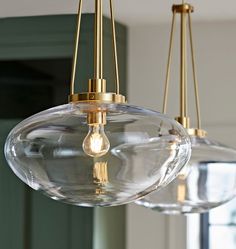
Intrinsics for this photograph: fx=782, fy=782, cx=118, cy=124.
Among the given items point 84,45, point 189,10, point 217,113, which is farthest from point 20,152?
point 217,113

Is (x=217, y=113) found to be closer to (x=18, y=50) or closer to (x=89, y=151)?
(x=18, y=50)

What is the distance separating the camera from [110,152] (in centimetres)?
124

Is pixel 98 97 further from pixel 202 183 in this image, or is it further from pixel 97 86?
pixel 202 183

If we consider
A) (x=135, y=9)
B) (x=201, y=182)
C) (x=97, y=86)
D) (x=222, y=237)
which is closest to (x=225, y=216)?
(x=222, y=237)

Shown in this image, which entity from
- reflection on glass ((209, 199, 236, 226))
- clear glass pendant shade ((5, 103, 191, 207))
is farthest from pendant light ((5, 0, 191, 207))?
reflection on glass ((209, 199, 236, 226))

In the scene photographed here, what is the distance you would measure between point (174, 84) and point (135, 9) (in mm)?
495

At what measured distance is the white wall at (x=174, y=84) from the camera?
12.2 feet

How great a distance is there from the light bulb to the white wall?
249 cm

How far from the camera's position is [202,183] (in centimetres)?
203

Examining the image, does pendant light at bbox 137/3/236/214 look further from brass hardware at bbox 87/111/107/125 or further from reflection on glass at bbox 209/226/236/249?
reflection on glass at bbox 209/226/236/249

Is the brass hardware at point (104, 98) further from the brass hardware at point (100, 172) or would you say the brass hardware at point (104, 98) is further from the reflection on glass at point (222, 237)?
the reflection on glass at point (222, 237)

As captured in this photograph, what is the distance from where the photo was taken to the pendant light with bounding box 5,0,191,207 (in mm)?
1234

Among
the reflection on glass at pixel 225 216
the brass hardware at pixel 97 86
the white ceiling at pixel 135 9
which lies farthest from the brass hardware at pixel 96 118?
the reflection on glass at pixel 225 216

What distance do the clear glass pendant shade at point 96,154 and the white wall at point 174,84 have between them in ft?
8.02
